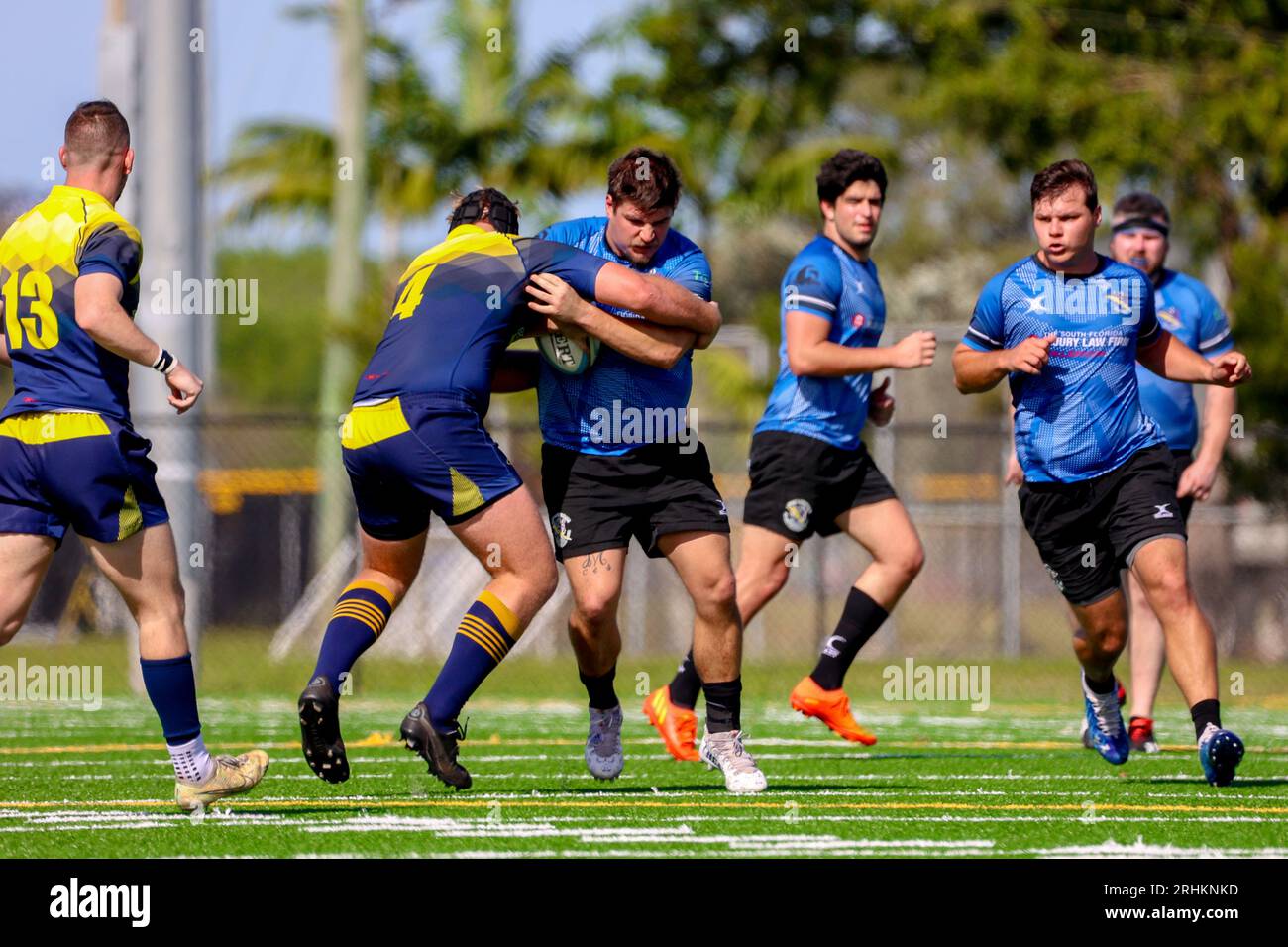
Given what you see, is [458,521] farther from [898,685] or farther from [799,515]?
[898,685]

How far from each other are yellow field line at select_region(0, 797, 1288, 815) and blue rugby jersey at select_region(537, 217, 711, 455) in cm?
139

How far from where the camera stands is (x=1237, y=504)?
1967 cm

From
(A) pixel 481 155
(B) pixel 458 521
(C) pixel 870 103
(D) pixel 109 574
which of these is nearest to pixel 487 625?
(B) pixel 458 521

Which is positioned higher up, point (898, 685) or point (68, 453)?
point (68, 453)

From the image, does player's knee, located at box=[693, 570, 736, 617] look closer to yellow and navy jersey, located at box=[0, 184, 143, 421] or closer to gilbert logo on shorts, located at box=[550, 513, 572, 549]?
gilbert logo on shorts, located at box=[550, 513, 572, 549]

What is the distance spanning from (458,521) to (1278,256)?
573 inches

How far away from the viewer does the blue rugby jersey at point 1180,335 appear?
32.4ft

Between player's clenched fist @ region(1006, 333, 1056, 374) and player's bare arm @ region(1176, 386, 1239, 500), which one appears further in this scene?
player's bare arm @ region(1176, 386, 1239, 500)

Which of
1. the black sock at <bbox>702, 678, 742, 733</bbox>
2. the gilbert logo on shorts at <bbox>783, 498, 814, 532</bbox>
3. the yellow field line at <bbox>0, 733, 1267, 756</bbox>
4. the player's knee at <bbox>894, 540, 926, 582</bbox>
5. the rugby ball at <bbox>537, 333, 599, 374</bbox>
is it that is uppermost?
the rugby ball at <bbox>537, 333, 599, 374</bbox>

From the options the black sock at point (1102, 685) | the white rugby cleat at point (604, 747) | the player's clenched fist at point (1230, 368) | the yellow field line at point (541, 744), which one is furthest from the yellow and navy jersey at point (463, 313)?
the yellow field line at point (541, 744)

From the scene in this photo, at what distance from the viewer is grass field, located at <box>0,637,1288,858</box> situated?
5996 mm

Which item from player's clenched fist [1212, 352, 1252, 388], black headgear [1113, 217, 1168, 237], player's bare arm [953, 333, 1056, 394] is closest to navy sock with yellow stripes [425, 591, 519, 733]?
player's bare arm [953, 333, 1056, 394]

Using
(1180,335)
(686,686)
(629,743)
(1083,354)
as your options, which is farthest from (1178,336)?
(629,743)
